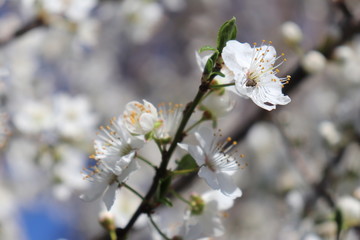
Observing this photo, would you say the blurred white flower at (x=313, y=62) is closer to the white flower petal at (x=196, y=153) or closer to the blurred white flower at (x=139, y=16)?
the white flower petal at (x=196, y=153)

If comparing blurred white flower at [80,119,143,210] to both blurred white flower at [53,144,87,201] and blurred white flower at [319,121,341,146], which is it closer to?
blurred white flower at [53,144,87,201]

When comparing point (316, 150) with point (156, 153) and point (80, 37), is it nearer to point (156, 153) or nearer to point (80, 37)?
point (80, 37)

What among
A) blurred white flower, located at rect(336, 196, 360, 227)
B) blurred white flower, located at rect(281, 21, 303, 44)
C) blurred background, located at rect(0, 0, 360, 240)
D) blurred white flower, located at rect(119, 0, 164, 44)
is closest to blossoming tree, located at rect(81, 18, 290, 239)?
blurred background, located at rect(0, 0, 360, 240)

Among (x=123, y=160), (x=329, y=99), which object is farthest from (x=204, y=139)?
(x=329, y=99)

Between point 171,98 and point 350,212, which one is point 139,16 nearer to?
point 350,212

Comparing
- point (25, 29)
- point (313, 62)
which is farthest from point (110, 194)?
point (25, 29)
